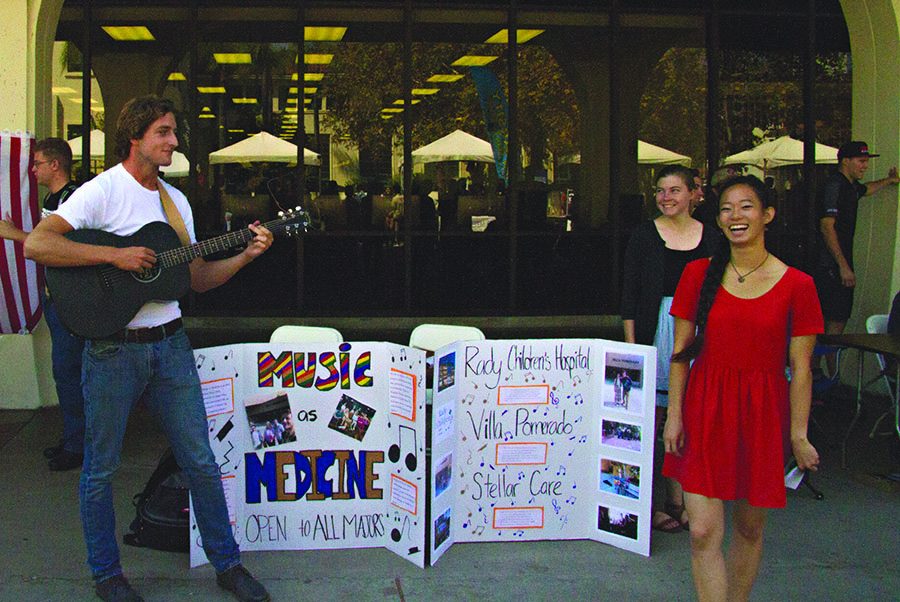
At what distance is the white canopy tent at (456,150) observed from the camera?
981 cm

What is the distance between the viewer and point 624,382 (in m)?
4.84

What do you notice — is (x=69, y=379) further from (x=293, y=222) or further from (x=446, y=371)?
(x=446, y=371)

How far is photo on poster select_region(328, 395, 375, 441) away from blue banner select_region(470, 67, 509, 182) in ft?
17.9

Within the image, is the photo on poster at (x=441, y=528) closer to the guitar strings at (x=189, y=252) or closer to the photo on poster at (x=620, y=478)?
the photo on poster at (x=620, y=478)

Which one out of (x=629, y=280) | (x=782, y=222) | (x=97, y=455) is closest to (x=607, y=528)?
(x=629, y=280)

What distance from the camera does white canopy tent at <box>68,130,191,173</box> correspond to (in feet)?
30.6

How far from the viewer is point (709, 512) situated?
11.8ft

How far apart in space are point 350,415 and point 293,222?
964 mm

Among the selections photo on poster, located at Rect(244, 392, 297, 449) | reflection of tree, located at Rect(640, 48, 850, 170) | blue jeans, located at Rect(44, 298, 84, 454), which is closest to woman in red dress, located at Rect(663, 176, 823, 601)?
photo on poster, located at Rect(244, 392, 297, 449)

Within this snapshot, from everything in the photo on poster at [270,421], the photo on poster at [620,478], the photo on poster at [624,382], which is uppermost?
the photo on poster at [624,382]

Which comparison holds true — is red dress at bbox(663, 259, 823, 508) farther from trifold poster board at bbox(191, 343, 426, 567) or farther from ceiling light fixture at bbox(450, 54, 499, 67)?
ceiling light fixture at bbox(450, 54, 499, 67)

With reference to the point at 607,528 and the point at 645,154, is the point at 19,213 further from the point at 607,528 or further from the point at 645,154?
the point at 645,154

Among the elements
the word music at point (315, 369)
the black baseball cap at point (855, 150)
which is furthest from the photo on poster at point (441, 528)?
the black baseball cap at point (855, 150)

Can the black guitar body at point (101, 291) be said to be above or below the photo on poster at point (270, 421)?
above
